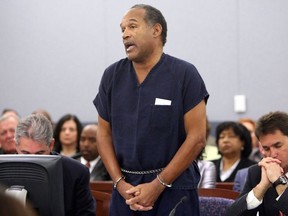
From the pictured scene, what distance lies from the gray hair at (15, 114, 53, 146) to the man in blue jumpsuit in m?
0.26

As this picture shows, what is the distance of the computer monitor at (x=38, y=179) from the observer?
218 centimetres

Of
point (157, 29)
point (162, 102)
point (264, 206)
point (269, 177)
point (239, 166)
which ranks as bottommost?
point (239, 166)

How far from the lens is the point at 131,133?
9.39 ft

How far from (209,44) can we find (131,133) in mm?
5889

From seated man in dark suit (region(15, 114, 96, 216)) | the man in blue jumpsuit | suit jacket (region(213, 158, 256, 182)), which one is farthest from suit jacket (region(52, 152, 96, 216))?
suit jacket (region(213, 158, 256, 182))

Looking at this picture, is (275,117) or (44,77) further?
(44,77)

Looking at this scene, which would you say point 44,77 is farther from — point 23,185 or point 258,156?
point 23,185

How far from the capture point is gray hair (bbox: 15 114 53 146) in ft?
9.70

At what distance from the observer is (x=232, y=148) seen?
18.9 ft

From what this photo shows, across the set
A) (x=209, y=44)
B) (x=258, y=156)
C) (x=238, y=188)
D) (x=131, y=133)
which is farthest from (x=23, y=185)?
(x=209, y=44)

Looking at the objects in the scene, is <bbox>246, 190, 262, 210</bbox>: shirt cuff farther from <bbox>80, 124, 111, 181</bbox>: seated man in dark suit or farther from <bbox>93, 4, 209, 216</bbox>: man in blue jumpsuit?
<bbox>80, 124, 111, 181</bbox>: seated man in dark suit

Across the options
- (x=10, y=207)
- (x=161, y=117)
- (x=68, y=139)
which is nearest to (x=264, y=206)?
(x=161, y=117)

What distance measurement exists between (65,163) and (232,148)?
114 inches

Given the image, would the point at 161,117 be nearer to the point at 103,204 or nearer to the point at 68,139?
the point at 103,204
